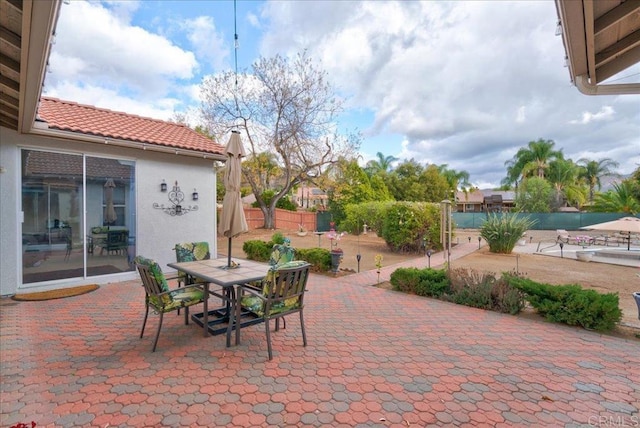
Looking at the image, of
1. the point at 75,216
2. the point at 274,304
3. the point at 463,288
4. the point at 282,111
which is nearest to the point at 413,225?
the point at 463,288

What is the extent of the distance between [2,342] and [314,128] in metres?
15.3

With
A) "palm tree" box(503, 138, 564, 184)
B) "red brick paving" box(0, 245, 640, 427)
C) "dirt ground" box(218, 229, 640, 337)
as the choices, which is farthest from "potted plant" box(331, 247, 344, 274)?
"palm tree" box(503, 138, 564, 184)

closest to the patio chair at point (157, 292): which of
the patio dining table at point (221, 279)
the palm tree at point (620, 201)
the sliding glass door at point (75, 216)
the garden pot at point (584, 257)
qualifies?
the patio dining table at point (221, 279)

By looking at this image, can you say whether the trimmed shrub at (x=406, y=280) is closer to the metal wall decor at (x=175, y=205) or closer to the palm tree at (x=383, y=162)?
the metal wall decor at (x=175, y=205)

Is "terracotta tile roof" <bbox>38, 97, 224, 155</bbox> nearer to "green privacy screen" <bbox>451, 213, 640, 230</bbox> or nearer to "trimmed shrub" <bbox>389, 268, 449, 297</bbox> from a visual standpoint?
"trimmed shrub" <bbox>389, 268, 449, 297</bbox>

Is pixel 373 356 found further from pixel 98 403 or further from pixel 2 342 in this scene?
pixel 2 342

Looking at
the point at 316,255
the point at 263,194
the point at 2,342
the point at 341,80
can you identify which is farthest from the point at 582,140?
the point at 2,342

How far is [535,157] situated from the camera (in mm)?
33594

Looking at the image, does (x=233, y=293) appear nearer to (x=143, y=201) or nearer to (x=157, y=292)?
(x=157, y=292)

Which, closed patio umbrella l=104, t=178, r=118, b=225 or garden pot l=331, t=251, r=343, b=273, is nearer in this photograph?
closed patio umbrella l=104, t=178, r=118, b=225

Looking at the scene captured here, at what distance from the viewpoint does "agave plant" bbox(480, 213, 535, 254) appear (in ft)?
39.1

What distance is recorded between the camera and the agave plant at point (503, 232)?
11922 millimetres

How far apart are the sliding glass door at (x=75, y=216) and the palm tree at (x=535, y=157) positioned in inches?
1486

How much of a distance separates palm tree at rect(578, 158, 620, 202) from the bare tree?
34.8 metres
